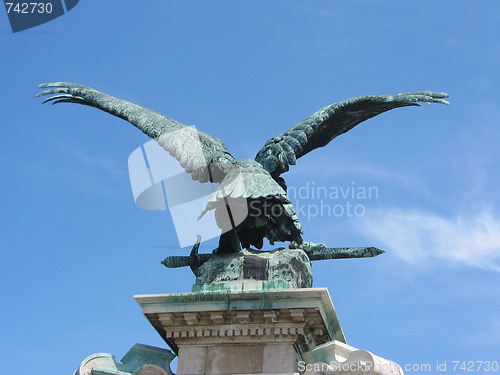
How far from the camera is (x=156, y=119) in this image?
14.6 metres

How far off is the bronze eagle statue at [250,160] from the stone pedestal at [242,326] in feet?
5.00

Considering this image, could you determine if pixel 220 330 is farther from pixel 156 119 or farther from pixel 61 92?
pixel 61 92

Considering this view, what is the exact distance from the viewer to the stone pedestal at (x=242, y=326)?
12016 mm

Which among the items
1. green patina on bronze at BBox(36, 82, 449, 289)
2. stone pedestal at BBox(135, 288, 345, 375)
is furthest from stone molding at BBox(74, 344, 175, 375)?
green patina on bronze at BBox(36, 82, 449, 289)

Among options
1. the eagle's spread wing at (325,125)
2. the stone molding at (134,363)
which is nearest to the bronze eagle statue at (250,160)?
the eagle's spread wing at (325,125)

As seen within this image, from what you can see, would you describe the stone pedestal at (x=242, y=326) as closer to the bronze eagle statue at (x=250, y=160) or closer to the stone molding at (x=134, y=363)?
the stone molding at (x=134, y=363)

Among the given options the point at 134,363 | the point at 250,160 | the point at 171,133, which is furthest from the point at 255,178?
the point at 134,363

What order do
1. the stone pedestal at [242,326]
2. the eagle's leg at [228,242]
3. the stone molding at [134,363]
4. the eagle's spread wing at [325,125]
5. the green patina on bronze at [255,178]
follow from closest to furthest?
the stone pedestal at [242,326] < the stone molding at [134,363] < the green patina on bronze at [255,178] < the eagle's leg at [228,242] < the eagle's spread wing at [325,125]

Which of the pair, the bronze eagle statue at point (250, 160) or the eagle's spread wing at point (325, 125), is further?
the eagle's spread wing at point (325, 125)

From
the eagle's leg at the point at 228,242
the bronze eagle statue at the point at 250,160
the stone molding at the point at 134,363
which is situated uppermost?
the bronze eagle statue at the point at 250,160

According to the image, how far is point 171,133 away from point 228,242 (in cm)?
206

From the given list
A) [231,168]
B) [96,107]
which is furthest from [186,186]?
[96,107]

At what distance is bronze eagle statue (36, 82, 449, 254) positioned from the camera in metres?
13.3

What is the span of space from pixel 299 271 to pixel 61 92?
5495 millimetres
